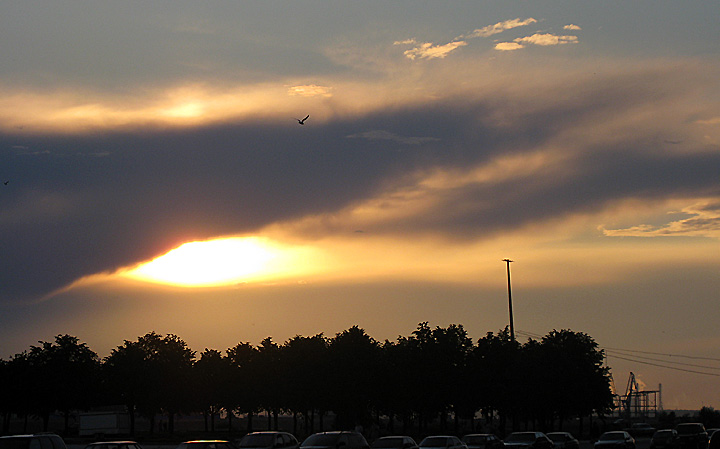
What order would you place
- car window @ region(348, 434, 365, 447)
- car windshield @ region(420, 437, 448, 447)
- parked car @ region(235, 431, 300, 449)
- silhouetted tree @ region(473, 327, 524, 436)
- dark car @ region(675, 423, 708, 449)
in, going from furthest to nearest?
silhouetted tree @ region(473, 327, 524, 436), dark car @ region(675, 423, 708, 449), car windshield @ region(420, 437, 448, 447), car window @ region(348, 434, 365, 447), parked car @ region(235, 431, 300, 449)

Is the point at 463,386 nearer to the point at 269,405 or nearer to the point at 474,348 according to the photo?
the point at 474,348

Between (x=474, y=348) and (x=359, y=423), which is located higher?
(x=474, y=348)

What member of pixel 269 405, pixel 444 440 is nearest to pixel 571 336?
pixel 269 405

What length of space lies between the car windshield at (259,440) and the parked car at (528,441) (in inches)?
677

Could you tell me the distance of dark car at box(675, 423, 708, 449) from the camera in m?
53.1

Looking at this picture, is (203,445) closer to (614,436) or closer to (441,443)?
(441,443)

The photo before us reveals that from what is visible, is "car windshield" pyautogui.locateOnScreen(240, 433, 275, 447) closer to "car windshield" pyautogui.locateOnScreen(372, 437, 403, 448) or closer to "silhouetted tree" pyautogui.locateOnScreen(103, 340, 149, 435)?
"car windshield" pyautogui.locateOnScreen(372, 437, 403, 448)

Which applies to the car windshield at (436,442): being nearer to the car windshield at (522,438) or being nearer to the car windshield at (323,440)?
the car windshield at (323,440)

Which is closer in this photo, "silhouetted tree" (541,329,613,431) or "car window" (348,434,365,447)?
"car window" (348,434,365,447)

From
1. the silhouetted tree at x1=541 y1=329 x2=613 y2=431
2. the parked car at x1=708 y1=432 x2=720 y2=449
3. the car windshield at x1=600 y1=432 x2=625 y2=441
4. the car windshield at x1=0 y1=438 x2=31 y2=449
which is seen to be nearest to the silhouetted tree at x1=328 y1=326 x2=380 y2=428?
the silhouetted tree at x1=541 y1=329 x2=613 y2=431

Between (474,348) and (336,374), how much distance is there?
19046mm

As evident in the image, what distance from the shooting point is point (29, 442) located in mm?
29484

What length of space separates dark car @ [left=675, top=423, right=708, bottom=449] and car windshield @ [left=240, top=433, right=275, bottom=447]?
3010cm

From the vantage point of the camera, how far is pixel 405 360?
90188mm
